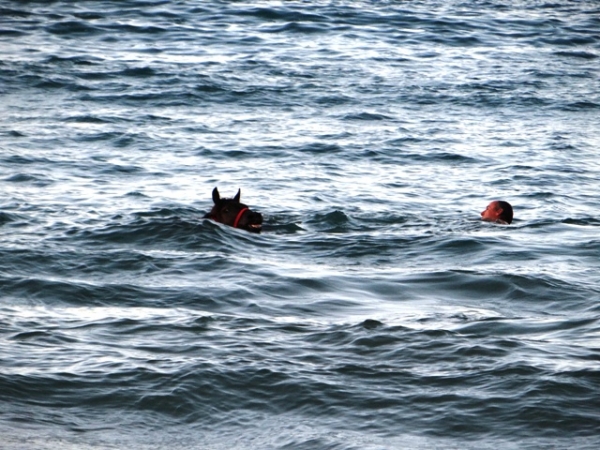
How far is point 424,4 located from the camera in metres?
29.1

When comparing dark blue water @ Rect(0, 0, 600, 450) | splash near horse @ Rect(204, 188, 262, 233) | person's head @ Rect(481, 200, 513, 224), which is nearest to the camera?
dark blue water @ Rect(0, 0, 600, 450)

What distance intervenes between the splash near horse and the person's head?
2743 mm

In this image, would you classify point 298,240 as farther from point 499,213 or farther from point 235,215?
point 499,213

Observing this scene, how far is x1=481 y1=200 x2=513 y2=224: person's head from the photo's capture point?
12523 mm

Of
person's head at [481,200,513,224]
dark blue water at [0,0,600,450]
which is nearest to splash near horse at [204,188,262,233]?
dark blue water at [0,0,600,450]

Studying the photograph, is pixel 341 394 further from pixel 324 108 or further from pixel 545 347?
pixel 324 108

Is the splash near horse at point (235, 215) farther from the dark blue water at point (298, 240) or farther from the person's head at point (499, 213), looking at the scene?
the person's head at point (499, 213)

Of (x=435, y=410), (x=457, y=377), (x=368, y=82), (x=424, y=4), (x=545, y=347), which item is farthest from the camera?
(x=424, y=4)

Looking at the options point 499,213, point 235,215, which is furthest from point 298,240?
point 499,213

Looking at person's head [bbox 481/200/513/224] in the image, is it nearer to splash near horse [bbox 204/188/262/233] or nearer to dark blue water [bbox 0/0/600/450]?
dark blue water [bbox 0/0/600/450]

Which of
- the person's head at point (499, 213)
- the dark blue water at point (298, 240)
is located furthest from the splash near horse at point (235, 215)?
the person's head at point (499, 213)

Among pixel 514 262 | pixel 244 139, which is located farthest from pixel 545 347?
pixel 244 139

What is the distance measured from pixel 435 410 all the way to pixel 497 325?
1.83m

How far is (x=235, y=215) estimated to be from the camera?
11812 millimetres
